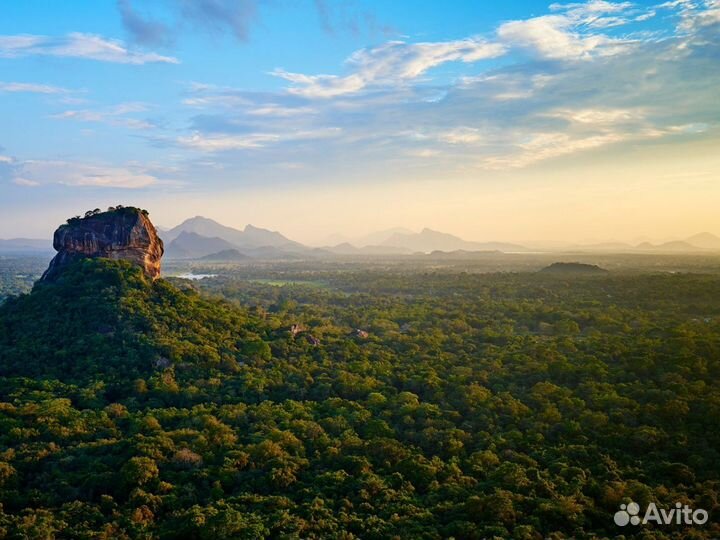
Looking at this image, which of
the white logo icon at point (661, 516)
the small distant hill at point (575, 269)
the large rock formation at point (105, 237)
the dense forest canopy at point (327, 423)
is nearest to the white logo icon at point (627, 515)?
the white logo icon at point (661, 516)

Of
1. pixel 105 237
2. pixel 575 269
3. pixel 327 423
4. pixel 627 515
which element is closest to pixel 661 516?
pixel 627 515

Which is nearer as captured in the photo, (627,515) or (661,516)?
(661,516)

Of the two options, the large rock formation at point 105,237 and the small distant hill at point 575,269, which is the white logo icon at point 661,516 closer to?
the large rock formation at point 105,237

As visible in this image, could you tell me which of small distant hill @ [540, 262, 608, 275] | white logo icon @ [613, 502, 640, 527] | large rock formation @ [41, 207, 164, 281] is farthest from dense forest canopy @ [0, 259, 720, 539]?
small distant hill @ [540, 262, 608, 275]

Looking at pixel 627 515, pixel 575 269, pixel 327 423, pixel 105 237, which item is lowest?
pixel 627 515

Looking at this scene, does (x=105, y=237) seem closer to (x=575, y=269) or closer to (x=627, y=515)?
(x=627, y=515)

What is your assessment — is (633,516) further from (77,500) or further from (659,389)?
(77,500)
